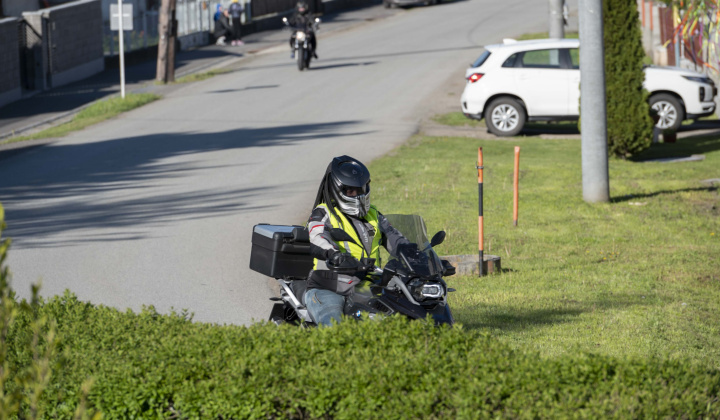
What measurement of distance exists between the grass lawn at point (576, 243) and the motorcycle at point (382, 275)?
0.91 metres

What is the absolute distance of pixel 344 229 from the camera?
6359mm

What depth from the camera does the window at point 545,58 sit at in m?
20.3

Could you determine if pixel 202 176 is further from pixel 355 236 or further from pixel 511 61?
pixel 355 236

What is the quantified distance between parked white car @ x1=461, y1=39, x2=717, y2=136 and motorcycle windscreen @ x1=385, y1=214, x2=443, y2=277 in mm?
14323

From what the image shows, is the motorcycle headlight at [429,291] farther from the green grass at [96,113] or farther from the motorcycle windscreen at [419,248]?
the green grass at [96,113]

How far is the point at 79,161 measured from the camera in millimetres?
18219

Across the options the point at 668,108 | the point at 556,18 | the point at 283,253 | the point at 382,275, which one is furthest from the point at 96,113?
the point at 382,275

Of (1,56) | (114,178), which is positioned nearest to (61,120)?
(1,56)

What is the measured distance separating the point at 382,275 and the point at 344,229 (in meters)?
0.61

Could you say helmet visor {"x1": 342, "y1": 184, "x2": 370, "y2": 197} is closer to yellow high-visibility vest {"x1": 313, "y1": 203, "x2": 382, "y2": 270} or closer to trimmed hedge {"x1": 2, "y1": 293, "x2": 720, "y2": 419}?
yellow high-visibility vest {"x1": 313, "y1": 203, "x2": 382, "y2": 270}

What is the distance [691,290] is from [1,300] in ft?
25.8

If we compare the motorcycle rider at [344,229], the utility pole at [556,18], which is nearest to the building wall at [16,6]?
the utility pole at [556,18]

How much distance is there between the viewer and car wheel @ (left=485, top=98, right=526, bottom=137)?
68.2 ft

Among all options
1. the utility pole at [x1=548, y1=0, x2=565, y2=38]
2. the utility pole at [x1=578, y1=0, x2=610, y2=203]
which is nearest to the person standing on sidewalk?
the utility pole at [x1=548, y1=0, x2=565, y2=38]
